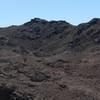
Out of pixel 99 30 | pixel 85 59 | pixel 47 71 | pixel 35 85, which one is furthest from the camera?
pixel 99 30

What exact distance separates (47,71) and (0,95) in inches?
316

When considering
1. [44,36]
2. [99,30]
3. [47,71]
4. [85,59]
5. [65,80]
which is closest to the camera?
[65,80]

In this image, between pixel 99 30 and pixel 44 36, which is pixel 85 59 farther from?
pixel 44 36

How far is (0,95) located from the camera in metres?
24.5

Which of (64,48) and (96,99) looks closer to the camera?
(96,99)

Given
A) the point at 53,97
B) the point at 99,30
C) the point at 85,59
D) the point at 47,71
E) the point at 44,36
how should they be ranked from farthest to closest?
the point at 44,36 → the point at 99,30 → the point at 85,59 → the point at 47,71 → the point at 53,97

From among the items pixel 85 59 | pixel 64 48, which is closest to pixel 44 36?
pixel 64 48

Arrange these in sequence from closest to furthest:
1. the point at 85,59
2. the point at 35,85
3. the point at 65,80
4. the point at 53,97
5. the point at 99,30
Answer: the point at 53,97
the point at 35,85
the point at 65,80
the point at 85,59
the point at 99,30

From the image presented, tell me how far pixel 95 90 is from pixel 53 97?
4.47 meters

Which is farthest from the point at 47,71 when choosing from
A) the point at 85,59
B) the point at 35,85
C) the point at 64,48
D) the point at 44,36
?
the point at 44,36

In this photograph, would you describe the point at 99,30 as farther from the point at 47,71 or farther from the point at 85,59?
the point at 47,71

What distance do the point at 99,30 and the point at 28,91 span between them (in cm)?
3908

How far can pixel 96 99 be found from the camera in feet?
80.6

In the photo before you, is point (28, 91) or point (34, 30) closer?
point (28, 91)
